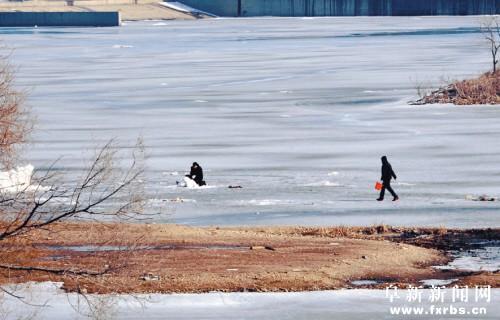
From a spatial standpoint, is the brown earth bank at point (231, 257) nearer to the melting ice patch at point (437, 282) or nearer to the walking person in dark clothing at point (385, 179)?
the melting ice patch at point (437, 282)

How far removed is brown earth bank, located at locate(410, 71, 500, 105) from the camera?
50.4 metres

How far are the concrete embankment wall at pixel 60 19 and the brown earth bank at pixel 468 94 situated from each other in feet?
284

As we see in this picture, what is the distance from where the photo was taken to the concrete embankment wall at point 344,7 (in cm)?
14812

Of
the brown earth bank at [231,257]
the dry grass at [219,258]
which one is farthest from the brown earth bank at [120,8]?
the brown earth bank at [231,257]

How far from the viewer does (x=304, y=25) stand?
131m

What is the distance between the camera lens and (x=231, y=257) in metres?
22.7

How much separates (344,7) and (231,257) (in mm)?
134166

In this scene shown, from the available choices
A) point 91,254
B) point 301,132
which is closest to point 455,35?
point 301,132

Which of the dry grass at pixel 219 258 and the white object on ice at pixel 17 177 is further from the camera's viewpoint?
the white object on ice at pixel 17 177

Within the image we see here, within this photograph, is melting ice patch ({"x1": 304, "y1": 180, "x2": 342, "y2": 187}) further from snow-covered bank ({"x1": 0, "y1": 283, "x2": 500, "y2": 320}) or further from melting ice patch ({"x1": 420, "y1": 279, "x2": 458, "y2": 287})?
snow-covered bank ({"x1": 0, "y1": 283, "x2": 500, "y2": 320})

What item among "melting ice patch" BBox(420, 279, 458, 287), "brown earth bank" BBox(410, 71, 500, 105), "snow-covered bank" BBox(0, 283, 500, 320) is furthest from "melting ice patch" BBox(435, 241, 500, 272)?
"brown earth bank" BBox(410, 71, 500, 105)

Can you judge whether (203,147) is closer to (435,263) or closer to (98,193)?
(98,193)

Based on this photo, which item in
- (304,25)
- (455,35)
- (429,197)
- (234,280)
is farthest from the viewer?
(304,25)

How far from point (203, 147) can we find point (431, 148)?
667cm
